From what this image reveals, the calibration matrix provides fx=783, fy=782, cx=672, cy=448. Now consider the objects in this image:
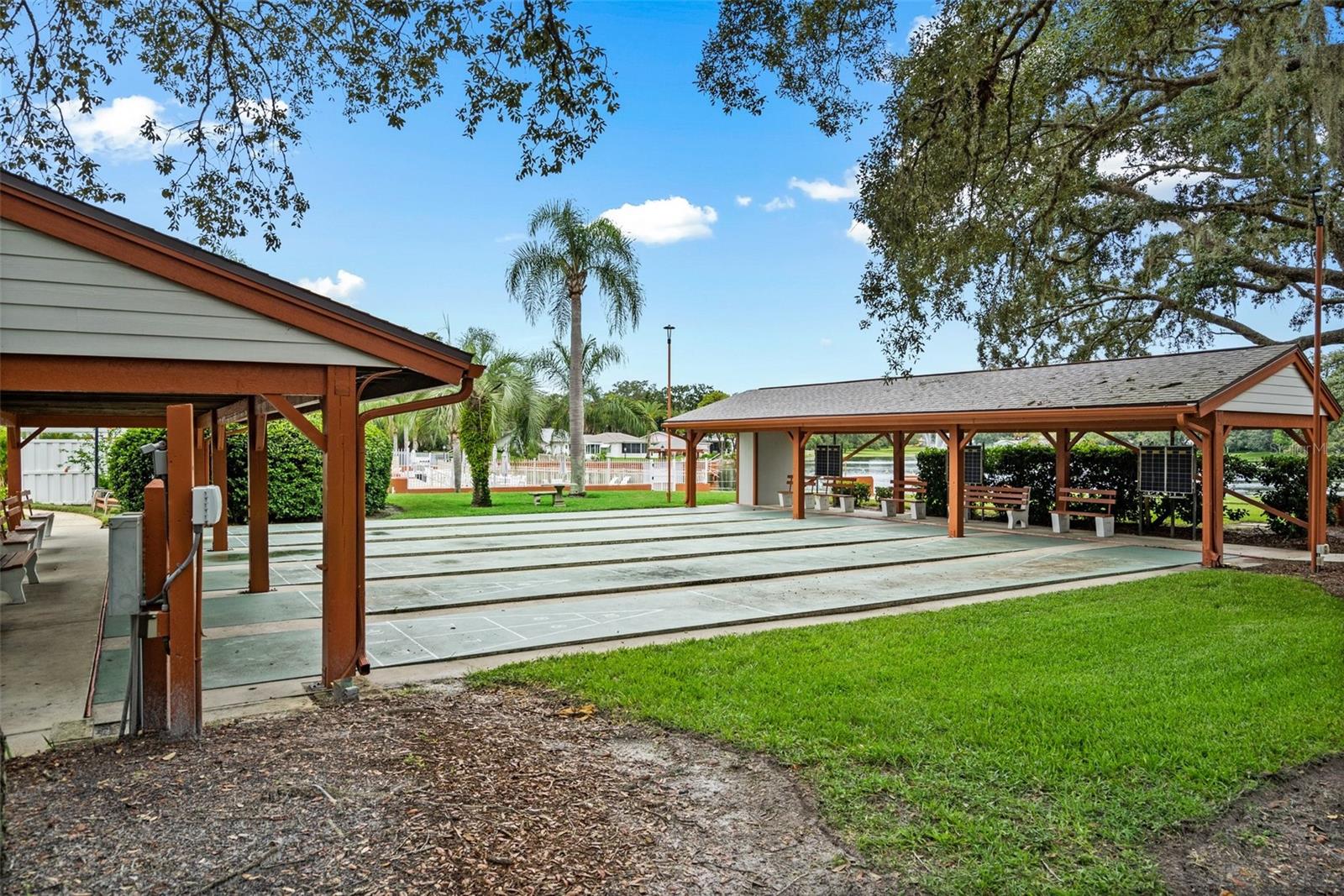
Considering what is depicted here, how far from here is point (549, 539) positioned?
13703 millimetres

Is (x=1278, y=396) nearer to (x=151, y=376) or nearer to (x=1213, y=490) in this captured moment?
(x=1213, y=490)

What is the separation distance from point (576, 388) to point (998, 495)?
13175 millimetres

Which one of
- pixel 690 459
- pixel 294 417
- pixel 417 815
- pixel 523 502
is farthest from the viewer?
pixel 523 502

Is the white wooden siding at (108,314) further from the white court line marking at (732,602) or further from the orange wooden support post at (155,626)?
the white court line marking at (732,602)

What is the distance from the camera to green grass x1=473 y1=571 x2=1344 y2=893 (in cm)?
316

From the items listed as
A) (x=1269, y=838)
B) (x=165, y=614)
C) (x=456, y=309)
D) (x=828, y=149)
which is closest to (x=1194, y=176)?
(x=828, y=149)

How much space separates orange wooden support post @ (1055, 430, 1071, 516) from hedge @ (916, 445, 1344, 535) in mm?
858

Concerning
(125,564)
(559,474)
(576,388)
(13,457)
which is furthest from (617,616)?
(559,474)

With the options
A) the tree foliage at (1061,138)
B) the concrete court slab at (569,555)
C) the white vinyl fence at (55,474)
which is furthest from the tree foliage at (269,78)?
the white vinyl fence at (55,474)

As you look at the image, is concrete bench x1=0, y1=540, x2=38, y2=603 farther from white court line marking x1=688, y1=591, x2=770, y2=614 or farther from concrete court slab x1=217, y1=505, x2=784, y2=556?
white court line marking x1=688, y1=591, x2=770, y2=614

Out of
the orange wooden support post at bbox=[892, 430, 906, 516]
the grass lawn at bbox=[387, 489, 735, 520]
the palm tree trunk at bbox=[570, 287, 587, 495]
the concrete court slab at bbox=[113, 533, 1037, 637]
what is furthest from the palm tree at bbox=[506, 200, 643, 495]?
the concrete court slab at bbox=[113, 533, 1037, 637]

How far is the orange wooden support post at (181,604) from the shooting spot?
164 inches

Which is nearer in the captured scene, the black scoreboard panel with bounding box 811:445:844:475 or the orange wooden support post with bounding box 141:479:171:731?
the orange wooden support post with bounding box 141:479:171:731

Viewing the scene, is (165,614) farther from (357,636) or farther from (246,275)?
(246,275)
